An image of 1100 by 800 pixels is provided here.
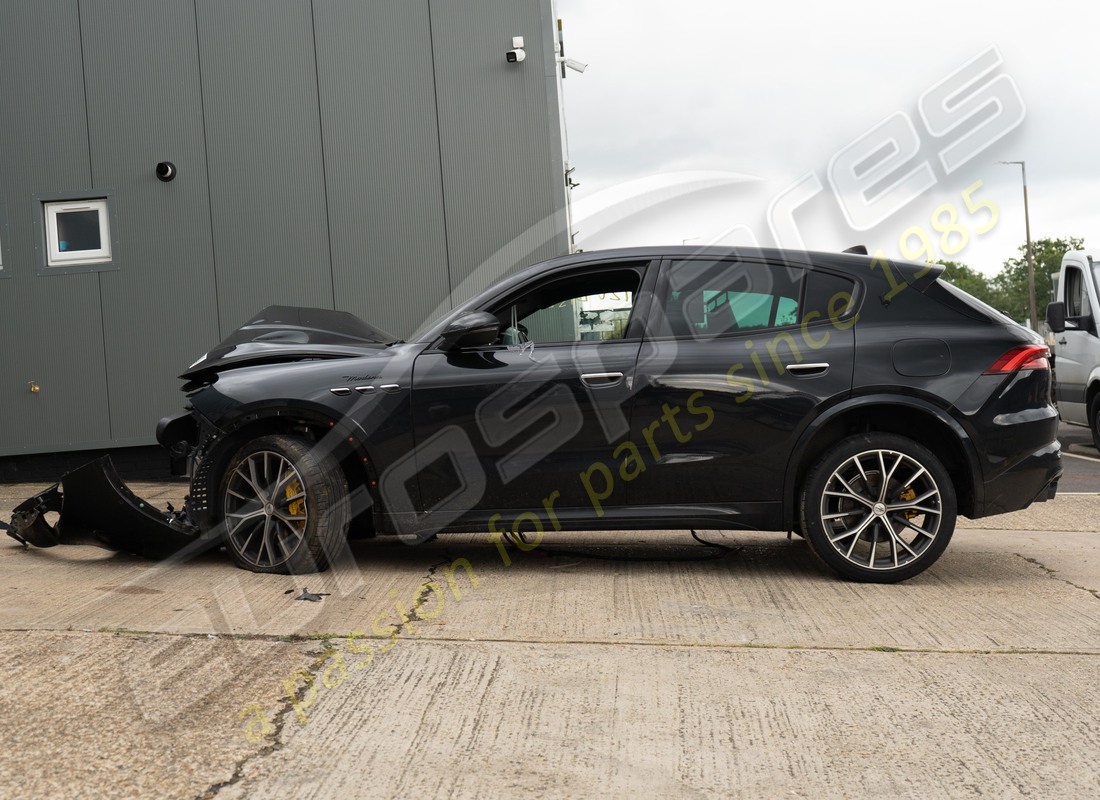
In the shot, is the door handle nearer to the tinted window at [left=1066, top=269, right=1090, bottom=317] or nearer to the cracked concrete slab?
the cracked concrete slab

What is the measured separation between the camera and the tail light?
15.4 ft

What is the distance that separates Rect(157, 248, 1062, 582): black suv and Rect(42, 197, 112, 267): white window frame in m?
5.71

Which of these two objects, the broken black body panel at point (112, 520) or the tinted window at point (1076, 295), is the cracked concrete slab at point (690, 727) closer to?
the broken black body panel at point (112, 520)

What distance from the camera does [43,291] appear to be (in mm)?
9961

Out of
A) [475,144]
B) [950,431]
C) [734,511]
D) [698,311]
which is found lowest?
[734,511]

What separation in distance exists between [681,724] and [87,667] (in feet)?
6.34

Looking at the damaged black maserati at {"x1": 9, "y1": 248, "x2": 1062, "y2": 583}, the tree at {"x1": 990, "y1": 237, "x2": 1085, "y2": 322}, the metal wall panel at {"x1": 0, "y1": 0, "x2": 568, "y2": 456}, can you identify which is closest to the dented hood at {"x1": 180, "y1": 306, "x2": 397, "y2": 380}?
the damaged black maserati at {"x1": 9, "y1": 248, "x2": 1062, "y2": 583}

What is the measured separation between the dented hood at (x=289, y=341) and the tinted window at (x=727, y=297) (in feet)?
5.00

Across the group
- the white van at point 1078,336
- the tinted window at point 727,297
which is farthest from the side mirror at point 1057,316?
the tinted window at point 727,297

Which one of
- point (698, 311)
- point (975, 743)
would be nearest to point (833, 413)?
point (698, 311)

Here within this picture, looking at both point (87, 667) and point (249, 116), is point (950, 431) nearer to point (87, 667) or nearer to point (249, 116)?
point (87, 667)

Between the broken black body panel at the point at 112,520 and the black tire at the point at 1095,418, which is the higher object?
the broken black body panel at the point at 112,520

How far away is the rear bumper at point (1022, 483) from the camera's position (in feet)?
15.4

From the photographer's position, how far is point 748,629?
4.05 m
